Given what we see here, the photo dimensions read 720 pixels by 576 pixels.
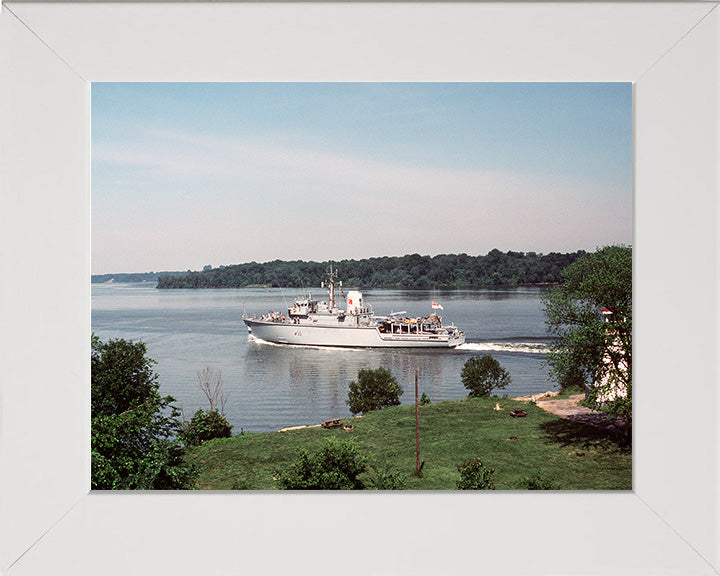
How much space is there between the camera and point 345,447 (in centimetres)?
518

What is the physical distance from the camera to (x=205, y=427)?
573cm

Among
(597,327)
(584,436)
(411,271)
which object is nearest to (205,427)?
(411,271)

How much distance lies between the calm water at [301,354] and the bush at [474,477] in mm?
836

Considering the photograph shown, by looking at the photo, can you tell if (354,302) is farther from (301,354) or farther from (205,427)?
(205,427)

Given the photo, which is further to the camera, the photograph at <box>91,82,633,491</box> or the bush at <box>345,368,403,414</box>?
the bush at <box>345,368,403,414</box>

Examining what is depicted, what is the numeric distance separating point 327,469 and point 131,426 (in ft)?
5.65

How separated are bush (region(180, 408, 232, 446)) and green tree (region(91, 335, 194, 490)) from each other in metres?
0.17

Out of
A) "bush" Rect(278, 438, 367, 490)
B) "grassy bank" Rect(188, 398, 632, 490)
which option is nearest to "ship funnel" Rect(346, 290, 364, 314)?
"grassy bank" Rect(188, 398, 632, 490)

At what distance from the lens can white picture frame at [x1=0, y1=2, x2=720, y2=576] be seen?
7.34ft

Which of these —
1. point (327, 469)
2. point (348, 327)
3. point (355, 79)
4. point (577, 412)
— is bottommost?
point (327, 469)

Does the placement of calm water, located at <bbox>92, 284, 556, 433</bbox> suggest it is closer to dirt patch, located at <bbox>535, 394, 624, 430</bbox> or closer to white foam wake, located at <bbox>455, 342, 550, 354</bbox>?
white foam wake, located at <bbox>455, 342, 550, 354</bbox>
